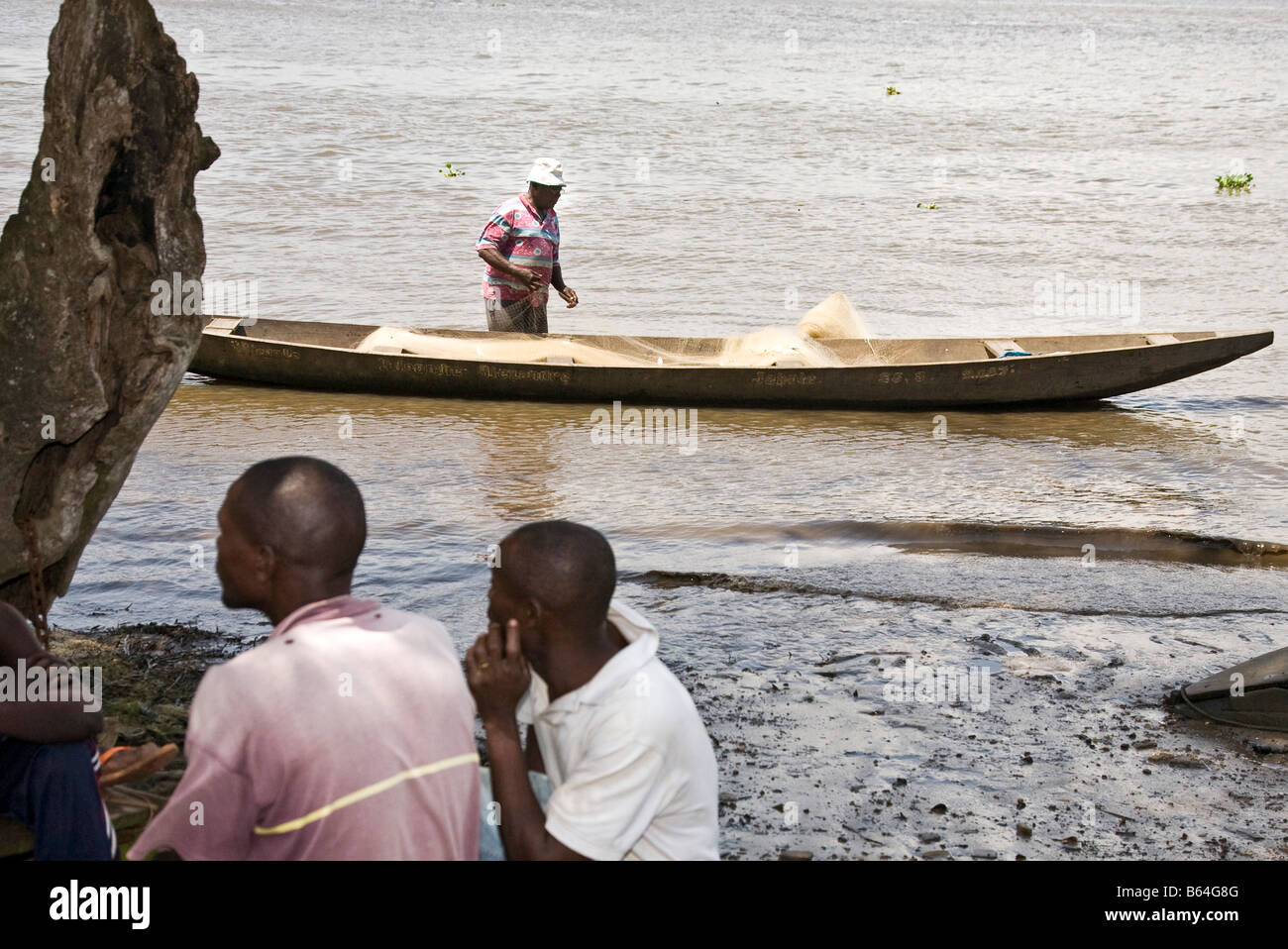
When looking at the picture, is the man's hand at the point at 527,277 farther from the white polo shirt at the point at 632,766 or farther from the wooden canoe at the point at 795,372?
the white polo shirt at the point at 632,766

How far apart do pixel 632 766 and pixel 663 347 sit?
26.8 ft

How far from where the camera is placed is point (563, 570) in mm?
2488

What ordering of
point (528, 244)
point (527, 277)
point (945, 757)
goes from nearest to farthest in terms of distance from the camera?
point (945, 757), point (528, 244), point (527, 277)

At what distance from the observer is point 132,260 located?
4.03 meters

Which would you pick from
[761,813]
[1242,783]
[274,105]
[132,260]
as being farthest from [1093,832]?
[274,105]

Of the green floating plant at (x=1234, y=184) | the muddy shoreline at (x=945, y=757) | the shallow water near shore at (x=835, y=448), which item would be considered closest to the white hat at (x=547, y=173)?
the shallow water near shore at (x=835, y=448)

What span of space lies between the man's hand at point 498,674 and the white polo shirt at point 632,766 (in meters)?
0.10

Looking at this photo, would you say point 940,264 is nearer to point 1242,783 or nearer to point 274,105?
point 1242,783

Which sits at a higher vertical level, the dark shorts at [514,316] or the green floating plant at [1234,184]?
the green floating plant at [1234,184]

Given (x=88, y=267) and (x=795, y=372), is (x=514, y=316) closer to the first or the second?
(x=795, y=372)

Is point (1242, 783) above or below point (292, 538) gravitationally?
below

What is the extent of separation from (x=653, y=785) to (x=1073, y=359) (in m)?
7.85

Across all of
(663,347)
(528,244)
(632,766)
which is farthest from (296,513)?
(663,347)

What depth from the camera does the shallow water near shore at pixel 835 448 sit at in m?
4.66
